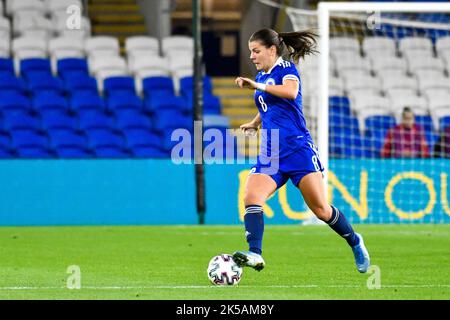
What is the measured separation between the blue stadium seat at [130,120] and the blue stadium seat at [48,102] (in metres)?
0.99

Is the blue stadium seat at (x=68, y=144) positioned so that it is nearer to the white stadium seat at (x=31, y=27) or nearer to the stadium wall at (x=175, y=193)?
the stadium wall at (x=175, y=193)

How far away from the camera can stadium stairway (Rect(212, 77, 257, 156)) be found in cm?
2358

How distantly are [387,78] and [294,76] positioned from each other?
1507 cm

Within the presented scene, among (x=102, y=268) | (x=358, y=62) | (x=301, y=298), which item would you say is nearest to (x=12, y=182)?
(x=102, y=268)

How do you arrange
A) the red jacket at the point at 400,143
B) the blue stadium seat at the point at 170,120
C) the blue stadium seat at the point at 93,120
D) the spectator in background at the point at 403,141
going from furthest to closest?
the blue stadium seat at the point at 170,120 → the blue stadium seat at the point at 93,120 → the red jacket at the point at 400,143 → the spectator in background at the point at 403,141

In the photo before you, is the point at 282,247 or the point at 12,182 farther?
the point at 12,182

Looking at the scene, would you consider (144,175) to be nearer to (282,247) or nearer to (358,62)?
(282,247)

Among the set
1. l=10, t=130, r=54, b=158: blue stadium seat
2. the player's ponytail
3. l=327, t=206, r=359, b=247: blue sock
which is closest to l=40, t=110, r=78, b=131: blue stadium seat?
l=10, t=130, r=54, b=158: blue stadium seat

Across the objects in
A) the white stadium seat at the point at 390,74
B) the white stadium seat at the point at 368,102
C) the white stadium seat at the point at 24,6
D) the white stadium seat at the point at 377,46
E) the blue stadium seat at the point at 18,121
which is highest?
the white stadium seat at the point at 24,6


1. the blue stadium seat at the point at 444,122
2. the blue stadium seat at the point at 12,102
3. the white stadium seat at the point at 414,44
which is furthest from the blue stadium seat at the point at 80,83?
the white stadium seat at the point at 414,44

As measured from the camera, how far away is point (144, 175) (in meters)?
18.9

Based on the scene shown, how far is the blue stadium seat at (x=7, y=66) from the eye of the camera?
22.7 metres
